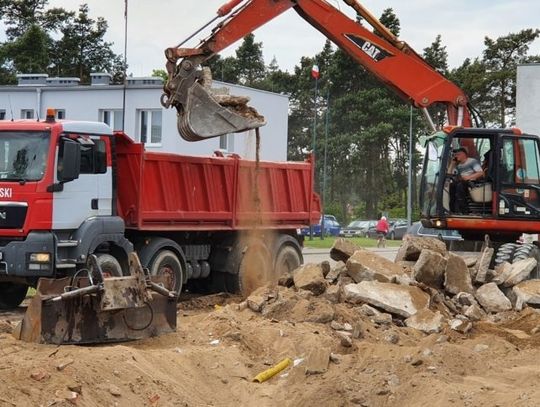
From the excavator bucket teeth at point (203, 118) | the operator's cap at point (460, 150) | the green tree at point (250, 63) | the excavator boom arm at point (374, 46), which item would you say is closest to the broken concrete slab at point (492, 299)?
the operator's cap at point (460, 150)

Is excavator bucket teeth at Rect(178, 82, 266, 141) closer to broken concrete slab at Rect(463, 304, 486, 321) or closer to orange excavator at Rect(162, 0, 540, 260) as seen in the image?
orange excavator at Rect(162, 0, 540, 260)

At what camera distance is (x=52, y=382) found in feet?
24.1

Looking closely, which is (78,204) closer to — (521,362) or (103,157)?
(103,157)

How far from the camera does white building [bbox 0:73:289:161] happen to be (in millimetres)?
36719

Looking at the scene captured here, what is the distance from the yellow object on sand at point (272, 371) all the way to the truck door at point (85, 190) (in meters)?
4.92

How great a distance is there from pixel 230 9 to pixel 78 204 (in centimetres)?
452

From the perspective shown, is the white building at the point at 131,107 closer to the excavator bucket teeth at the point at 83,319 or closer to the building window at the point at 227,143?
the building window at the point at 227,143

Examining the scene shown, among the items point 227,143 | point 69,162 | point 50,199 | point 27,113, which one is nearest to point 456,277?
point 69,162

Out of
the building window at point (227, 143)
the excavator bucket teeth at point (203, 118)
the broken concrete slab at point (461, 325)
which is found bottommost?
the broken concrete slab at point (461, 325)

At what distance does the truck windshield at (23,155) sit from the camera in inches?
500

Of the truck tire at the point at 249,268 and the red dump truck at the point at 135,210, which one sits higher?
the red dump truck at the point at 135,210

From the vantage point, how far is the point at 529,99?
2922 cm

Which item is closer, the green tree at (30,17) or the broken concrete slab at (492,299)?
the broken concrete slab at (492,299)

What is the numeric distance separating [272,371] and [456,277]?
495cm
